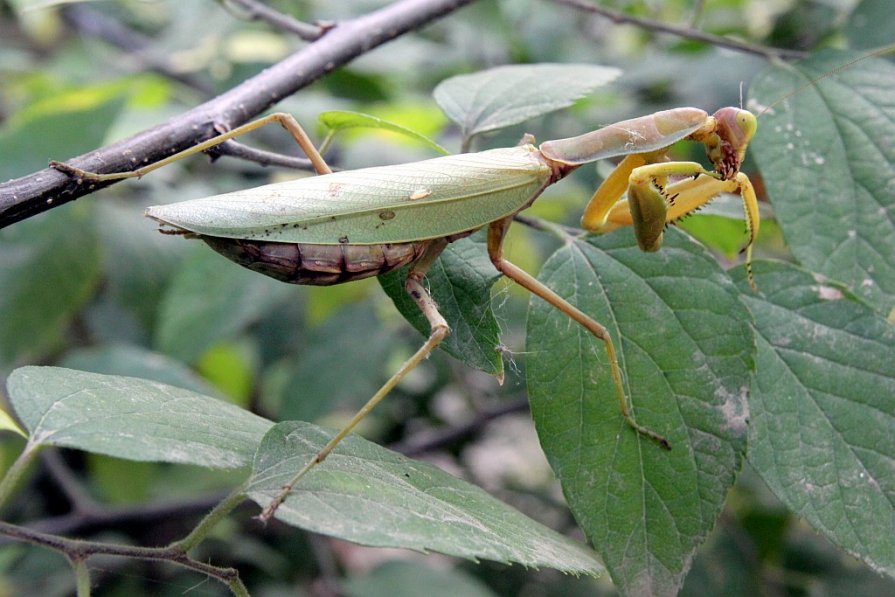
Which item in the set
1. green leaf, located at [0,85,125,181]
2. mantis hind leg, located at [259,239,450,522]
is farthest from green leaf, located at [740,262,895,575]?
green leaf, located at [0,85,125,181]

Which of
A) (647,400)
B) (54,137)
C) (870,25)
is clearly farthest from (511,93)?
(54,137)

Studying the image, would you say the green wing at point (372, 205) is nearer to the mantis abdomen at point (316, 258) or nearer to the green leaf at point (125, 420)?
the mantis abdomen at point (316, 258)

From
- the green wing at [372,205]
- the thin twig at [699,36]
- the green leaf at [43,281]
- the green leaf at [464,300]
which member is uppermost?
the thin twig at [699,36]

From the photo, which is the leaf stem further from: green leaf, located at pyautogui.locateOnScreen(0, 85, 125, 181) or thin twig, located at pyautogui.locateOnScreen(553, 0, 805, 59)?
thin twig, located at pyautogui.locateOnScreen(553, 0, 805, 59)

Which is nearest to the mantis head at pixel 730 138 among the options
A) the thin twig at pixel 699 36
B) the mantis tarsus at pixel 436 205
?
the mantis tarsus at pixel 436 205

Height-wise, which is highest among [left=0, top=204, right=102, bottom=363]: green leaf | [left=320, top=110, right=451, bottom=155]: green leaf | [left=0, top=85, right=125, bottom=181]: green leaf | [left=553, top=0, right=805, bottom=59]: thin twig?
[left=553, top=0, right=805, bottom=59]: thin twig

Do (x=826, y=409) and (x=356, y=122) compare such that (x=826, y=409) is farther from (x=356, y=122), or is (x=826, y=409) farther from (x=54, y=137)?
(x=54, y=137)

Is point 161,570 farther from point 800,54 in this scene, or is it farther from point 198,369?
point 800,54
